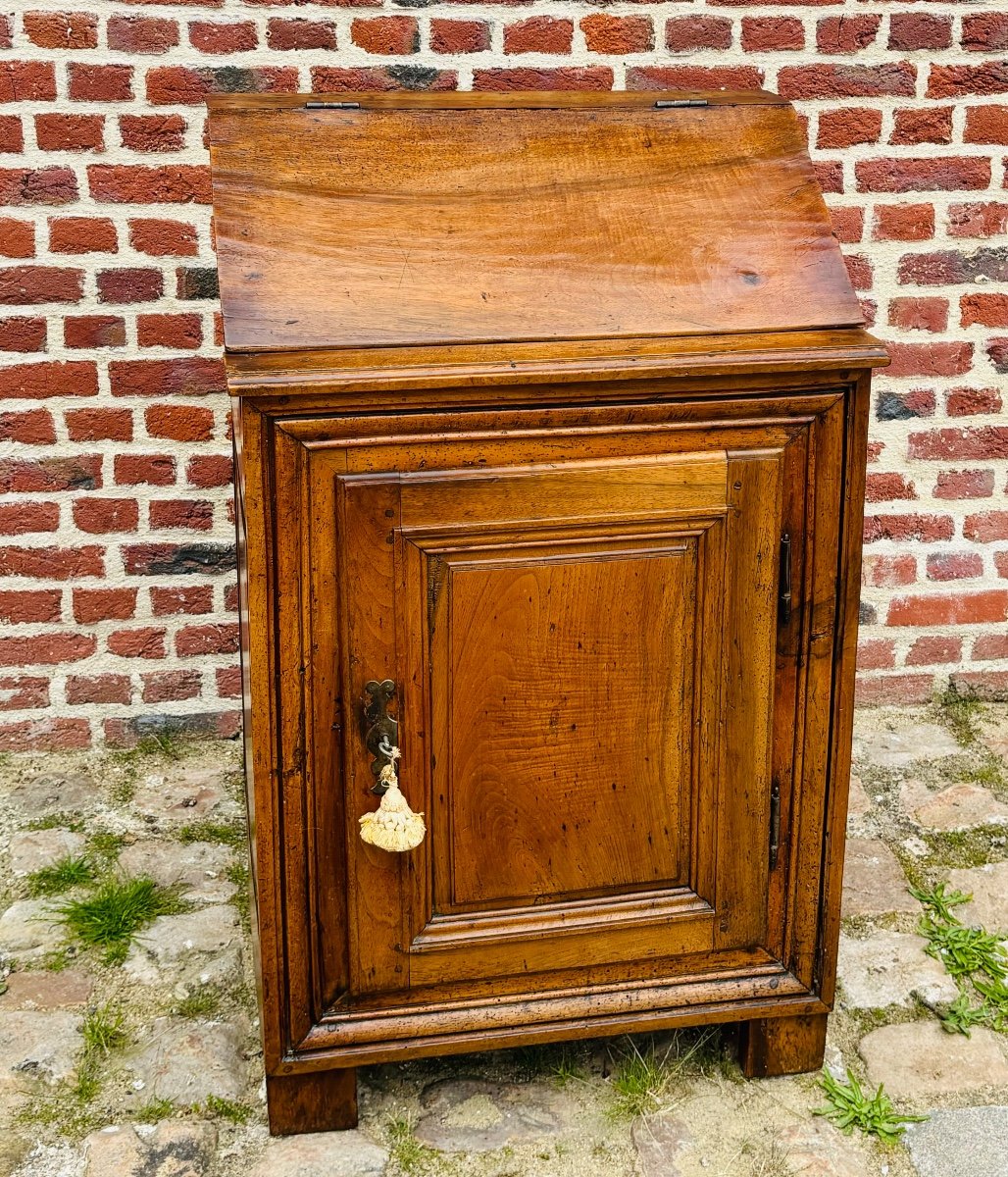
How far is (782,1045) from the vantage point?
2053 mm

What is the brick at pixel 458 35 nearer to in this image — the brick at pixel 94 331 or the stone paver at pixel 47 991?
the brick at pixel 94 331

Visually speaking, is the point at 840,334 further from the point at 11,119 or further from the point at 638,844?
the point at 11,119

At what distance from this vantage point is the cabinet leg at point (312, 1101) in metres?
1.93

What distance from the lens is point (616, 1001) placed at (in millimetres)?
1943

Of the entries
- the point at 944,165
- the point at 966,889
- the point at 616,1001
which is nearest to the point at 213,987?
the point at 616,1001

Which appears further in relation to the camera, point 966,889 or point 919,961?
point 966,889

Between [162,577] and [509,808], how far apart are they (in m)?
1.34

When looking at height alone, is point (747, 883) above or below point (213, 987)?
above

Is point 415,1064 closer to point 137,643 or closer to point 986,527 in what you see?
point 137,643

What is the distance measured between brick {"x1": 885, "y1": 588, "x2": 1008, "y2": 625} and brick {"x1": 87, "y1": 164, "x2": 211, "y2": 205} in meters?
1.77

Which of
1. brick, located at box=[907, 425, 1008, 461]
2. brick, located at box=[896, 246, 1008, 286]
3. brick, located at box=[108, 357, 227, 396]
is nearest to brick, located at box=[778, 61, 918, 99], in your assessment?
brick, located at box=[896, 246, 1008, 286]

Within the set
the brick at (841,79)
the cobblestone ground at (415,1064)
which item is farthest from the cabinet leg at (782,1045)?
the brick at (841,79)

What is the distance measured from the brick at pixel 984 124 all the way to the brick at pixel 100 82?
1.72 metres

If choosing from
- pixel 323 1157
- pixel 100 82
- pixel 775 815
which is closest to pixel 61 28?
pixel 100 82
